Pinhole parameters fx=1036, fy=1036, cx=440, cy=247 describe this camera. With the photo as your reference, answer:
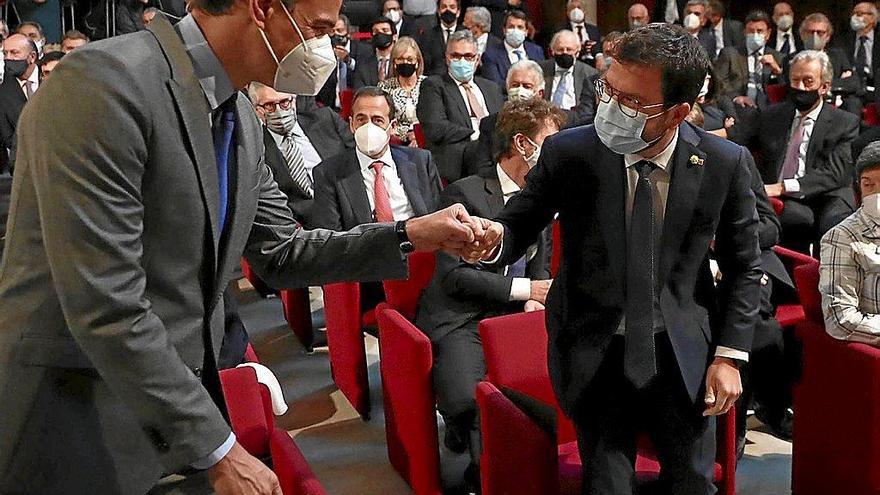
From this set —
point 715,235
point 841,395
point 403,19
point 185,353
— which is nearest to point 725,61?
point 403,19

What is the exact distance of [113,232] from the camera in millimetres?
1210

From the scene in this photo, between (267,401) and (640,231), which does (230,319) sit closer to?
(267,401)

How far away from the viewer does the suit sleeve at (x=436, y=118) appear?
562cm

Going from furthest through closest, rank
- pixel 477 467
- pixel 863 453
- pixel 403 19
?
pixel 403 19, pixel 477 467, pixel 863 453

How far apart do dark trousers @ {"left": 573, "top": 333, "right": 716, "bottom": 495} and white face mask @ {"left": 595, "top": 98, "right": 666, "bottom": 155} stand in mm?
380

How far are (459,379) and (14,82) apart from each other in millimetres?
4704

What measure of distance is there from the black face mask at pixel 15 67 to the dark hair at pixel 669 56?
563 centimetres

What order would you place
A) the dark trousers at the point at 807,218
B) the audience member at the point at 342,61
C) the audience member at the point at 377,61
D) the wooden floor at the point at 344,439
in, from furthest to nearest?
the audience member at the point at 377,61, the audience member at the point at 342,61, the dark trousers at the point at 807,218, the wooden floor at the point at 344,439

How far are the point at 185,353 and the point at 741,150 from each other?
1224 millimetres

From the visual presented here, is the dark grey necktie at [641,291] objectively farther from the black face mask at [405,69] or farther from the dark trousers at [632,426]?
the black face mask at [405,69]

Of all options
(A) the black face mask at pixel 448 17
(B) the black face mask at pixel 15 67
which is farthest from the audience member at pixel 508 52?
(B) the black face mask at pixel 15 67

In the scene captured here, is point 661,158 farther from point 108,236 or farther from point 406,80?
point 406,80

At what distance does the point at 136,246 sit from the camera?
49.1 inches

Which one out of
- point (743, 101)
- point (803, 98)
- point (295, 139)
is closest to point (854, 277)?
point (803, 98)
